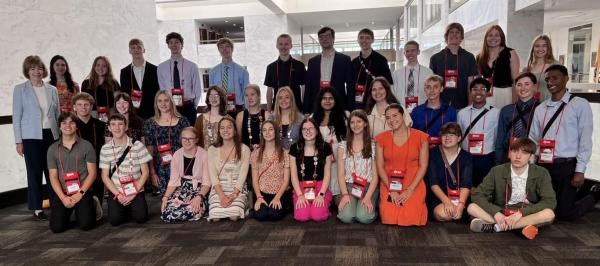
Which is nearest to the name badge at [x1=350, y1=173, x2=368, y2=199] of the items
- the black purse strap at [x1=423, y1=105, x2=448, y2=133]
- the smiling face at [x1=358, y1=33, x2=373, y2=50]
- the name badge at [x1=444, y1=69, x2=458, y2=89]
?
the black purse strap at [x1=423, y1=105, x2=448, y2=133]

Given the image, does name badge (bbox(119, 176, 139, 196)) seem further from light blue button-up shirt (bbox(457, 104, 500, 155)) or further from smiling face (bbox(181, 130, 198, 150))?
light blue button-up shirt (bbox(457, 104, 500, 155))

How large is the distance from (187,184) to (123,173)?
1.90 feet

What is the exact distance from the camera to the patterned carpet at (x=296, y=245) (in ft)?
8.55

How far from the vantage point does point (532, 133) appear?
3.37m

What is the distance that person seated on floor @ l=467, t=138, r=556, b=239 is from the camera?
9.62 ft

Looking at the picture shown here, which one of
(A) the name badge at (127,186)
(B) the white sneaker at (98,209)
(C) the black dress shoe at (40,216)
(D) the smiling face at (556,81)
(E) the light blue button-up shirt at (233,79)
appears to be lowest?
Result: (C) the black dress shoe at (40,216)

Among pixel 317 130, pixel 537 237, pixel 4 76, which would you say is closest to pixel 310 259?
pixel 317 130

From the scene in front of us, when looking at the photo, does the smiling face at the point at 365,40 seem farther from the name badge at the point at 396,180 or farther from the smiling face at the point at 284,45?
the name badge at the point at 396,180

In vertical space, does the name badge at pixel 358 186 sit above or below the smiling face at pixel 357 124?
below

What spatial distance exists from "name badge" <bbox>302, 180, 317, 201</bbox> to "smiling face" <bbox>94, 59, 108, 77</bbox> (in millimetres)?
2556

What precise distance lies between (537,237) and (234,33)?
19.9 metres

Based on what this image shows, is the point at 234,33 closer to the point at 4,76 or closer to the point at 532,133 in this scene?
the point at 4,76

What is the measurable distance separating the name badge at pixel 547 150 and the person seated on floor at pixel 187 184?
286 cm

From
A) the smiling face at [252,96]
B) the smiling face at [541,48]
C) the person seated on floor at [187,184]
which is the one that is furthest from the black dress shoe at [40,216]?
the smiling face at [541,48]
